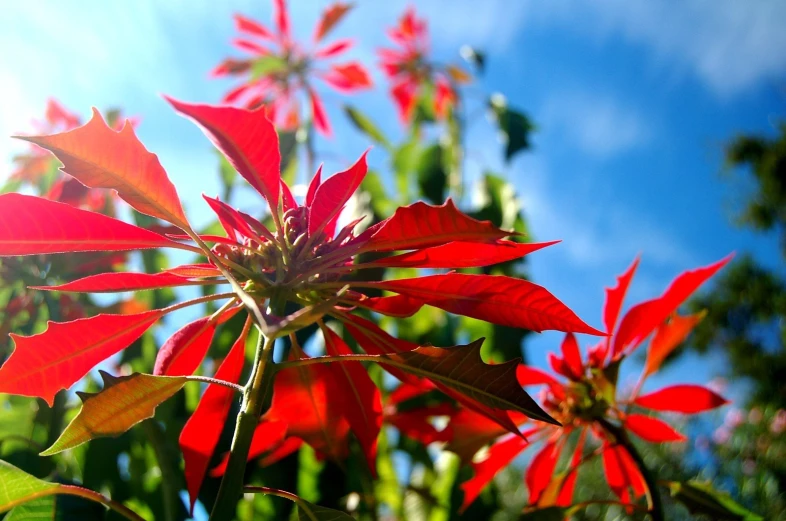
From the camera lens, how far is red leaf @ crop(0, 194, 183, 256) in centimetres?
47

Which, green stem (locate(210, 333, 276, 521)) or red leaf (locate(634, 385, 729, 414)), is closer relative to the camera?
green stem (locate(210, 333, 276, 521))

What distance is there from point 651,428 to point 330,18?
4.81 ft

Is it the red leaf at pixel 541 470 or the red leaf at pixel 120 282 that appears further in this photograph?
the red leaf at pixel 541 470

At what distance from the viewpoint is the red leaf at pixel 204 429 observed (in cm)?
56

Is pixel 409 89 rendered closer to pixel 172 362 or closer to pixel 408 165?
pixel 408 165

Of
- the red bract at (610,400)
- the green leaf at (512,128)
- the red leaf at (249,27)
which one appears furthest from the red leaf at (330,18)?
the red bract at (610,400)

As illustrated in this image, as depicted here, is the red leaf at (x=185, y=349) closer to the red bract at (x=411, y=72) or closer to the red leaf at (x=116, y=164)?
the red leaf at (x=116, y=164)

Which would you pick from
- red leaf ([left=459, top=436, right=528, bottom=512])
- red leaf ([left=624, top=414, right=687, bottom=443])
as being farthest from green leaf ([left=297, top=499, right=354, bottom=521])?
red leaf ([left=624, top=414, right=687, bottom=443])

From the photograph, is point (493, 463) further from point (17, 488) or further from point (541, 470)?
point (17, 488)

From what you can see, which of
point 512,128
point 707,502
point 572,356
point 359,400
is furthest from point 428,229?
point 512,128

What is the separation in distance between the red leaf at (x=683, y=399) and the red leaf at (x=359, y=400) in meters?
0.36

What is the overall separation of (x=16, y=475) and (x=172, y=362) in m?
0.14

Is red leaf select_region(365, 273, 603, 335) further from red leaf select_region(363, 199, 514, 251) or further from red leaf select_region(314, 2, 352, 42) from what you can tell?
red leaf select_region(314, 2, 352, 42)

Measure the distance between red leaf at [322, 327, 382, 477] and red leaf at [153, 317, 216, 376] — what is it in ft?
0.35
